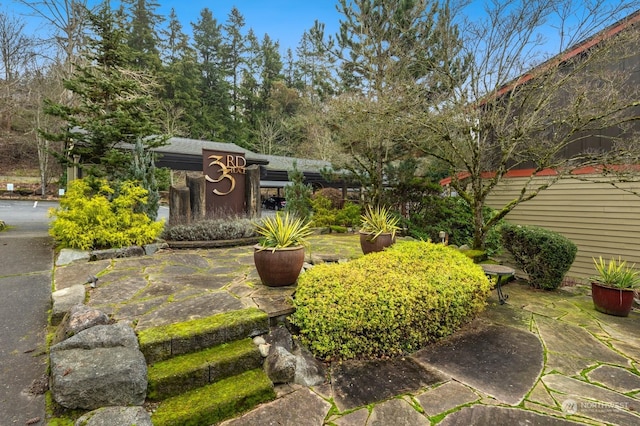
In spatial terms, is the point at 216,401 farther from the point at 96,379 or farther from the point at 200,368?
the point at 96,379

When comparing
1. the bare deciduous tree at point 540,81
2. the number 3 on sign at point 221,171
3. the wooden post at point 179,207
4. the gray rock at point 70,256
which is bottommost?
the gray rock at point 70,256

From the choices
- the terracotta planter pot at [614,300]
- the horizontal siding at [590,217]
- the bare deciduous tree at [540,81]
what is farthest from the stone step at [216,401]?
the horizontal siding at [590,217]

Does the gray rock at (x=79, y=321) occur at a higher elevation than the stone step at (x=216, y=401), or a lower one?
higher

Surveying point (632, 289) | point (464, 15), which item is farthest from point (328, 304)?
point (464, 15)

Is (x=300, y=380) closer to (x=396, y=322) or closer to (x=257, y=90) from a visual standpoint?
(x=396, y=322)

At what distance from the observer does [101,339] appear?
7.14 feet

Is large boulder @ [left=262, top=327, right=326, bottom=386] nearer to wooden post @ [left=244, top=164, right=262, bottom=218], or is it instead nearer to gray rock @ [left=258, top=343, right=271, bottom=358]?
gray rock @ [left=258, top=343, right=271, bottom=358]

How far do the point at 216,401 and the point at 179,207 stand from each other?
205 inches

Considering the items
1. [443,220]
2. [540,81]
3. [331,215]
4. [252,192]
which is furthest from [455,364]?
[331,215]

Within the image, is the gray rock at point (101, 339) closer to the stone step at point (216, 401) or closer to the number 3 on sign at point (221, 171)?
the stone step at point (216, 401)

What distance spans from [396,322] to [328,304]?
2.08 feet

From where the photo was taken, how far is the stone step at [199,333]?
2227mm

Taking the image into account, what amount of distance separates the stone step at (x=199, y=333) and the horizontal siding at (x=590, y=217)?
7913 mm

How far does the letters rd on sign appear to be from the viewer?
7039 mm
